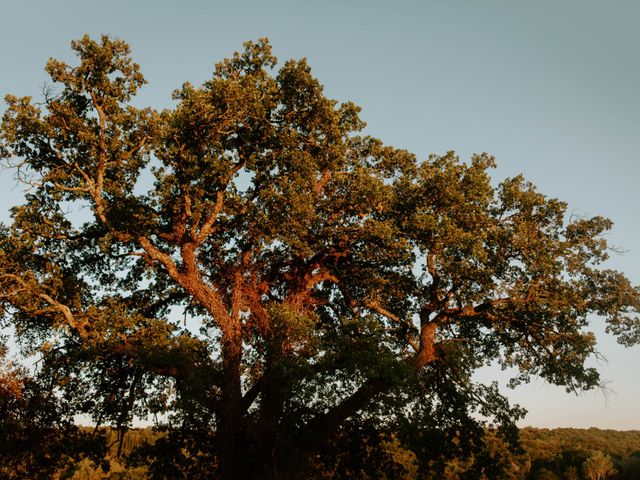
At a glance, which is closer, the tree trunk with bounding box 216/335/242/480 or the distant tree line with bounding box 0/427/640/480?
the tree trunk with bounding box 216/335/242/480

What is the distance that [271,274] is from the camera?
2041 cm

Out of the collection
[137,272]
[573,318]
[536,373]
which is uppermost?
[137,272]

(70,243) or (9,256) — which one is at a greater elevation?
(70,243)

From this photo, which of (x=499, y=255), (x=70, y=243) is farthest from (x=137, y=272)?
(x=499, y=255)

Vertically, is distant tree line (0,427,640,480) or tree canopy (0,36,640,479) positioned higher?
tree canopy (0,36,640,479)

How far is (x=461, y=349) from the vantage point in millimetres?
16797

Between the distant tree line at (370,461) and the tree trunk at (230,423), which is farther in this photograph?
the distant tree line at (370,461)

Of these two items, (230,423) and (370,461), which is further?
(370,461)

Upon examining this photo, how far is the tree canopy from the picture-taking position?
51.1 feet

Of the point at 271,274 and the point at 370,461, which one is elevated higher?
the point at 271,274

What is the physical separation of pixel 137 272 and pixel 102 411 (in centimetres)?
588

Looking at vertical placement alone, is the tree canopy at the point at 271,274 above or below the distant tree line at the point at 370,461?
above

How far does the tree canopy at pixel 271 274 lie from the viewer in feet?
51.1

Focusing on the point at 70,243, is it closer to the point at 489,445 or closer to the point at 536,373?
the point at 536,373
